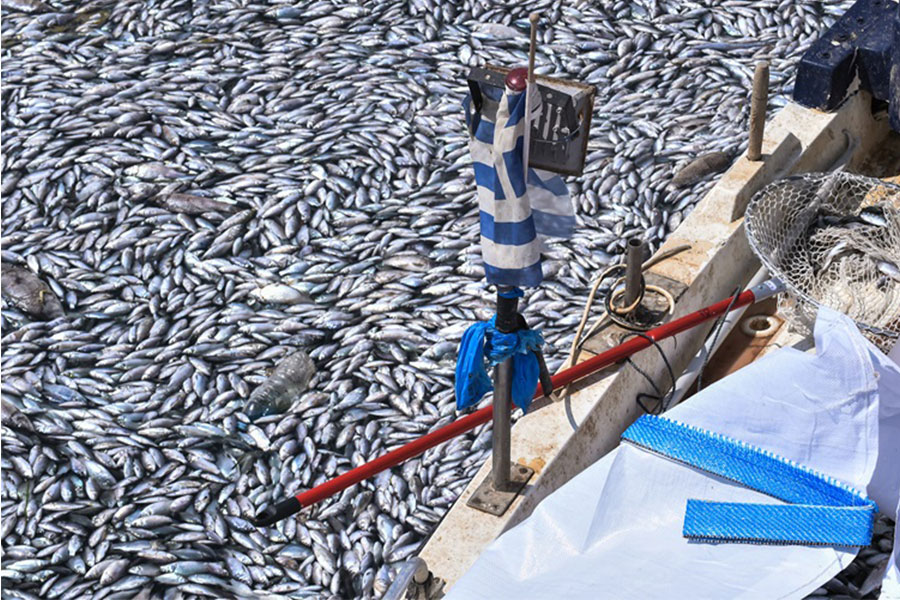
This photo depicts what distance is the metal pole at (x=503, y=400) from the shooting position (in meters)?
4.45

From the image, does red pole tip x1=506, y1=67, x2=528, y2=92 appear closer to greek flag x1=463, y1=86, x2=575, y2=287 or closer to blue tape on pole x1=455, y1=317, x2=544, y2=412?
greek flag x1=463, y1=86, x2=575, y2=287

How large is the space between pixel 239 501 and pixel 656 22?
5.36 meters

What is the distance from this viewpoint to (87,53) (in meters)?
9.37

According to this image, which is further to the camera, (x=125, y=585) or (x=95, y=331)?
(x=95, y=331)

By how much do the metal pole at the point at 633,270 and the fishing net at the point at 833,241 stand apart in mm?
825

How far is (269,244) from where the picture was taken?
738 cm

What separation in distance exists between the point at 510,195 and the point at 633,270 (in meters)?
1.69

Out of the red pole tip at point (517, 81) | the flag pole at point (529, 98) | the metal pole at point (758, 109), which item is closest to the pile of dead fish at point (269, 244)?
the metal pole at point (758, 109)

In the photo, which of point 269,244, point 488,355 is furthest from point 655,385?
point 269,244

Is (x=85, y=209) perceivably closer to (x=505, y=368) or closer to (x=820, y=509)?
(x=505, y=368)

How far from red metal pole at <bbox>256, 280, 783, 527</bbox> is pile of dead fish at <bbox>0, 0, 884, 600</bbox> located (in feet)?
1.55

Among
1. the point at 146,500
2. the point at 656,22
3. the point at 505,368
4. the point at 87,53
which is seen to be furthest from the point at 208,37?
the point at 505,368

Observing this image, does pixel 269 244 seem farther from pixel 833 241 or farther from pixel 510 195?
pixel 510 195

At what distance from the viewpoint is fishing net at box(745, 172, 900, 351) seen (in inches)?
244
